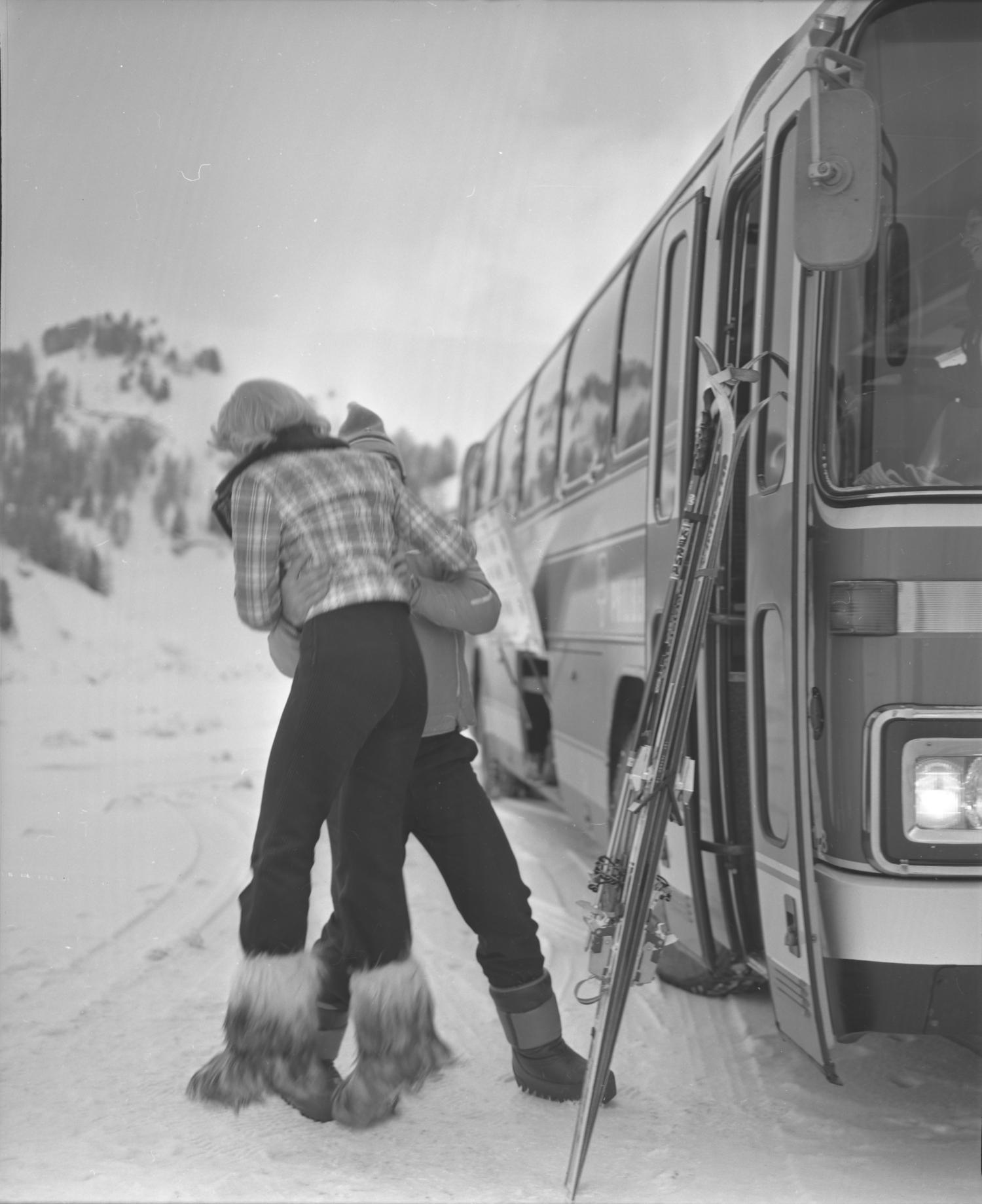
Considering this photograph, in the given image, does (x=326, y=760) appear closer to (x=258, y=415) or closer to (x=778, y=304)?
(x=258, y=415)

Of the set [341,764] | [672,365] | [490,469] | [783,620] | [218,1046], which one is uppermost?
[490,469]

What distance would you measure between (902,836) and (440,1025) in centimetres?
201

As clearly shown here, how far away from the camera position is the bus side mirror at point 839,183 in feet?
9.37

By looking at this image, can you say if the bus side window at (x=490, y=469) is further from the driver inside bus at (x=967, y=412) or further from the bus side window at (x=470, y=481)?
the driver inside bus at (x=967, y=412)

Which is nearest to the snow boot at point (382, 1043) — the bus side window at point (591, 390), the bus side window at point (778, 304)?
the bus side window at point (778, 304)

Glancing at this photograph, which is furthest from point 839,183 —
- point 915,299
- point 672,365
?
point 672,365

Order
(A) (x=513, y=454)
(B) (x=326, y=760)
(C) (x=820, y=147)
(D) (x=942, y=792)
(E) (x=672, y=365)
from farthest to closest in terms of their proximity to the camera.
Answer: (A) (x=513, y=454), (E) (x=672, y=365), (B) (x=326, y=760), (D) (x=942, y=792), (C) (x=820, y=147)

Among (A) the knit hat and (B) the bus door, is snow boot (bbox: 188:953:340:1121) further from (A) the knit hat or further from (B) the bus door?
(A) the knit hat

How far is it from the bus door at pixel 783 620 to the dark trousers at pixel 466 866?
715 mm

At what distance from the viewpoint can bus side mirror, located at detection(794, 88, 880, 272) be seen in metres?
2.86

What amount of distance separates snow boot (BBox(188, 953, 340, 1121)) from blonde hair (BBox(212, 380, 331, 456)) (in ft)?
4.65

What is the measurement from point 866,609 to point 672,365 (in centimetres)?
185

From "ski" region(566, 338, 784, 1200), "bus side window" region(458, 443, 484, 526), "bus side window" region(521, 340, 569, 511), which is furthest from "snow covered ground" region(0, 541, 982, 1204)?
"bus side window" region(458, 443, 484, 526)

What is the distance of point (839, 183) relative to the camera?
288cm
